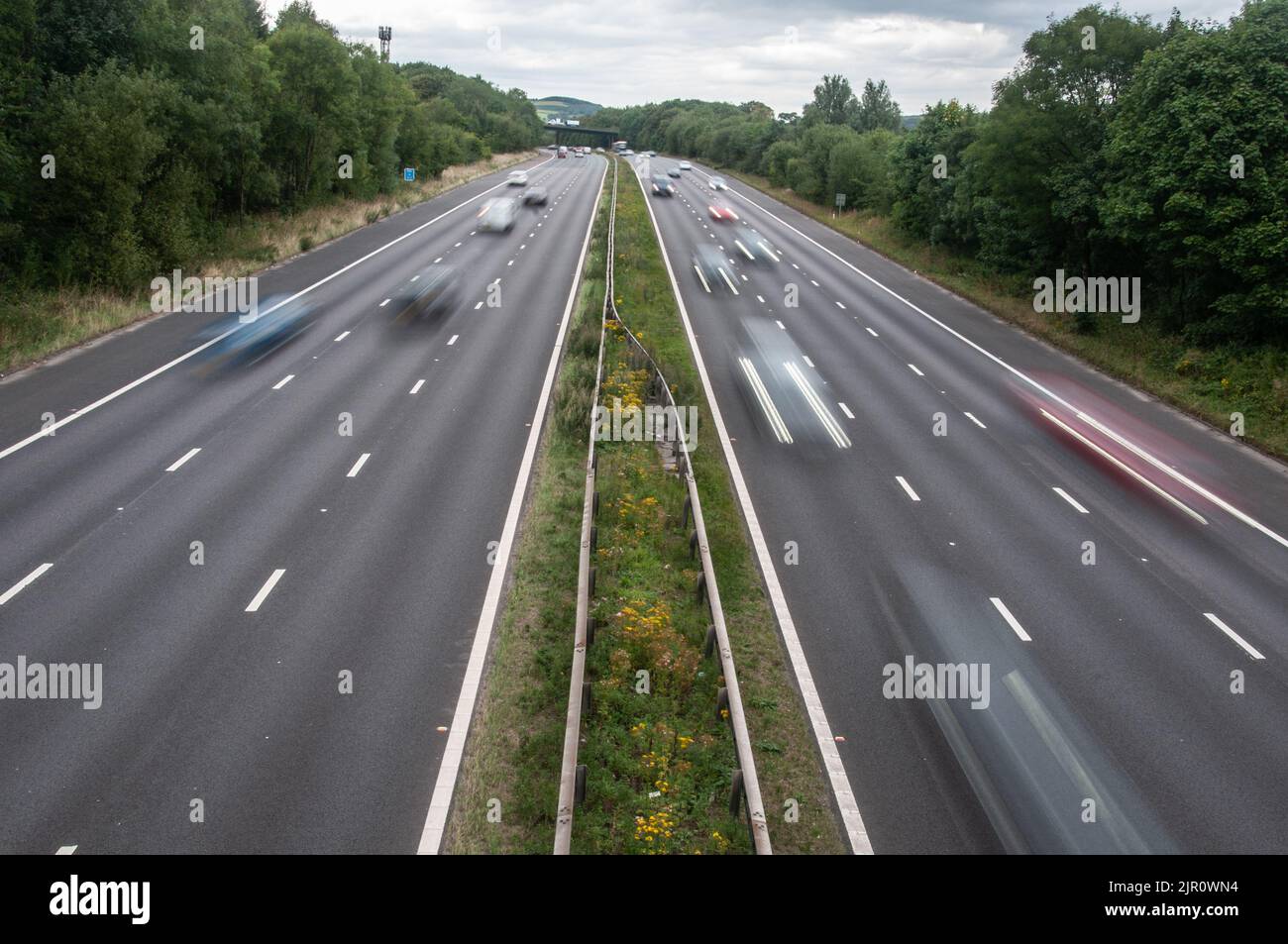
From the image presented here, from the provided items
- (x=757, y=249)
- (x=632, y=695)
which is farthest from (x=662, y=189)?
(x=632, y=695)

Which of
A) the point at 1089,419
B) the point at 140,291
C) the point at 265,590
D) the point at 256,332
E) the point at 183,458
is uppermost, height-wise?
the point at 140,291

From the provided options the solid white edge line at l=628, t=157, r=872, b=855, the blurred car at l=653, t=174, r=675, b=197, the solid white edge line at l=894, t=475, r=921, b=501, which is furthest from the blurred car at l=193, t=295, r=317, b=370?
the blurred car at l=653, t=174, r=675, b=197

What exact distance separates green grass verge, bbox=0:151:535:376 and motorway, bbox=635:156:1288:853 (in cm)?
1707

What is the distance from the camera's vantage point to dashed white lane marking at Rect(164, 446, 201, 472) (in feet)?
58.2

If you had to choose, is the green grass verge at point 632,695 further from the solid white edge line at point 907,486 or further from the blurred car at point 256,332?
the blurred car at point 256,332

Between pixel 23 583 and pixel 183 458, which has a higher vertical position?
pixel 183 458

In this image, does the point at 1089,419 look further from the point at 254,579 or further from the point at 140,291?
the point at 140,291

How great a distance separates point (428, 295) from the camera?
34.9 m

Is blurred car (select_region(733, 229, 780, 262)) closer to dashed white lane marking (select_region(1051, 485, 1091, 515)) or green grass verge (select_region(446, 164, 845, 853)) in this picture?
dashed white lane marking (select_region(1051, 485, 1091, 515))

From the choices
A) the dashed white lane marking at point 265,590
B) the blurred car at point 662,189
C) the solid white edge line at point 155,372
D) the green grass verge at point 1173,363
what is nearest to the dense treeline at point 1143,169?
the green grass verge at point 1173,363

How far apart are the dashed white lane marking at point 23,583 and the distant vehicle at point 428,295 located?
17746 mm

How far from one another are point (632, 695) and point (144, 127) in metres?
28.6

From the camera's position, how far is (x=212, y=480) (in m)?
17.2
